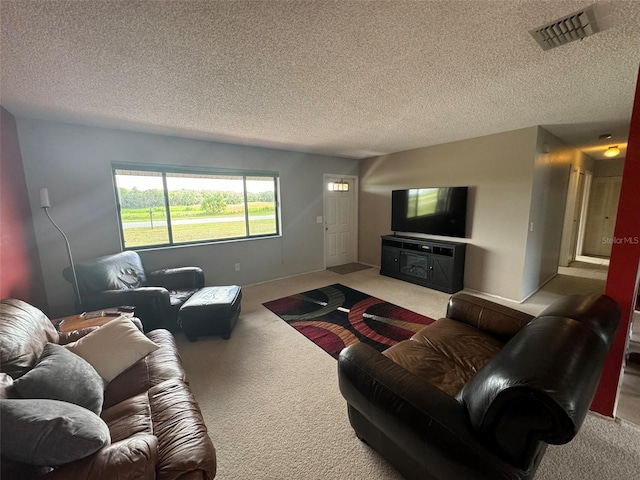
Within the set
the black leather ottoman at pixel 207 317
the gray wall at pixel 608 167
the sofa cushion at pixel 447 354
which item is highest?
the gray wall at pixel 608 167

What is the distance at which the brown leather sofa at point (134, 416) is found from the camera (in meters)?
0.91

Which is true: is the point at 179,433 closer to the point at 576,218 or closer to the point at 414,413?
the point at 414,413

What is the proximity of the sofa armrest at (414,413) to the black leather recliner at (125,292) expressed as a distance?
2.16 m

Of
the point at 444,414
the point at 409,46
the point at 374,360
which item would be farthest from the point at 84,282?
the point at 409,46

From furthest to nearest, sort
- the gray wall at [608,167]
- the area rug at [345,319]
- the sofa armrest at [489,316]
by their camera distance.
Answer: the gray wall at [608,167]
the area rug at [345,319]
the sofa armrest at [489,316]

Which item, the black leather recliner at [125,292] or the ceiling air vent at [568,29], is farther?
the black leather recliner at [125,292]

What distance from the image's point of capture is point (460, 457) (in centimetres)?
92

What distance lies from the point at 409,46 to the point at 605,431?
8.88 feet

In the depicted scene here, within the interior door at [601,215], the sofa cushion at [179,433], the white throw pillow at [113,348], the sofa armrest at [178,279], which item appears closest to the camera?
the sofa cushion at [179,433]

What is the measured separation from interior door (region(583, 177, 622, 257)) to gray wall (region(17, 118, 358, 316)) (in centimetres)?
711

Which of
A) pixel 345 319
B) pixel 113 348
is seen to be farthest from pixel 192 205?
pixel 345 319

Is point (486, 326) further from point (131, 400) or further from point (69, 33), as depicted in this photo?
point (69, 33)

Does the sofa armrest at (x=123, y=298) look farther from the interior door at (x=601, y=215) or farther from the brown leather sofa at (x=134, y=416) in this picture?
the interior door at (x=601, y=215)

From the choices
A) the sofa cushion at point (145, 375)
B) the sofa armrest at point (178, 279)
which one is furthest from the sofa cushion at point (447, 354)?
the sofa armrest at point (178, 279)
